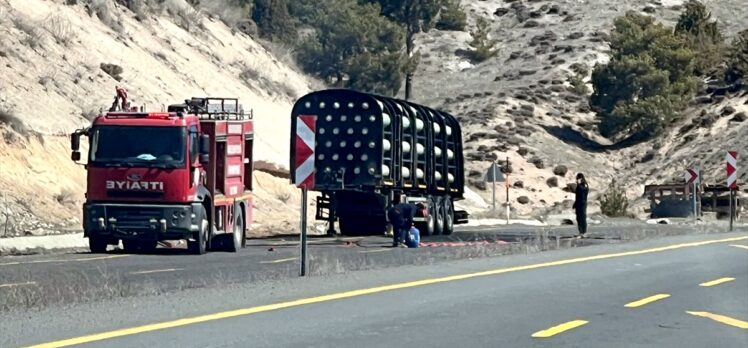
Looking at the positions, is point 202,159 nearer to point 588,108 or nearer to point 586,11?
point 588,108

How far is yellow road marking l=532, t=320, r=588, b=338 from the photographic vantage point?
1448 centimetres

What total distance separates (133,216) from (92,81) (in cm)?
2382

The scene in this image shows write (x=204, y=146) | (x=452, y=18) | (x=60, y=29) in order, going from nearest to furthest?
(x=204, y=146) → (x=60, y=29) → (x=452, y=18)

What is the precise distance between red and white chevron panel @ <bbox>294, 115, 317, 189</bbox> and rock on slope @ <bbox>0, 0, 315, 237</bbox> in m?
16.4

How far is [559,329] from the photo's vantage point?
15.1 meters

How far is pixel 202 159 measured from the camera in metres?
30.0

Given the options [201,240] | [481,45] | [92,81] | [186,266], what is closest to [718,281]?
[186,266]

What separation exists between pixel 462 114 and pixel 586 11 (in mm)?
25451

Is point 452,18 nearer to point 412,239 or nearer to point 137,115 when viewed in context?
point 412,239

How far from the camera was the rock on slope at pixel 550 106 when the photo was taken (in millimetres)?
86188

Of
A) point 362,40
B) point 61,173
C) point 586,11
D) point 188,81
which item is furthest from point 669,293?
point 586,11

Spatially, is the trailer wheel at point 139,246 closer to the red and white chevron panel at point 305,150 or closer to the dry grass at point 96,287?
the dry grass at point 96,287

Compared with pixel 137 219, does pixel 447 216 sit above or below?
above

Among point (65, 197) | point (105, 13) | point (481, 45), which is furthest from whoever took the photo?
point (481, 45)
